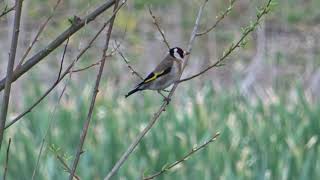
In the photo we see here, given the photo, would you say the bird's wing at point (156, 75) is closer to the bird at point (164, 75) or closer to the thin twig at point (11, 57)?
the bird at point (164, 75)

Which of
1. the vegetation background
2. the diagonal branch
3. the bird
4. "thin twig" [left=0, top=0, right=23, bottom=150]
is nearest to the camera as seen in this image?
"thin twig" [left=0, top=0, right=23, bottom=150]

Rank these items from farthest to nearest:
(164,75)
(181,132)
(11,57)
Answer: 1. (181,132)
2. (164,75)
3. (11,57)

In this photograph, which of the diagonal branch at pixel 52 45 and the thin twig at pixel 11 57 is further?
the diagonal branch at pixel 52 45

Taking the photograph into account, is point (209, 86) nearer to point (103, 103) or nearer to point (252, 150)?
point (103, 103)

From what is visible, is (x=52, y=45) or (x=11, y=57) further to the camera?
(x=52, y=45)

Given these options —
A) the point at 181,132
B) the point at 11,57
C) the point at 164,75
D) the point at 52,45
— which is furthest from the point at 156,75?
the point at 11,57

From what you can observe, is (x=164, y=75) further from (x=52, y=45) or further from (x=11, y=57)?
(x=11, y=57)

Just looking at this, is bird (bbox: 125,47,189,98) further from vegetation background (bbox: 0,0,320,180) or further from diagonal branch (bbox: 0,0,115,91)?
diagonal branch (bbox: 0,0,115,91)

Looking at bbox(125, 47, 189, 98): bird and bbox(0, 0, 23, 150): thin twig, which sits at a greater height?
bbox(125, 47, 189, 98): bird

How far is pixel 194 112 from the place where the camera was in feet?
15.6

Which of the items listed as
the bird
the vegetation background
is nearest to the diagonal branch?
the vegetation background

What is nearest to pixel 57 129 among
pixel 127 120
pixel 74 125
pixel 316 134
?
pixel 74 125

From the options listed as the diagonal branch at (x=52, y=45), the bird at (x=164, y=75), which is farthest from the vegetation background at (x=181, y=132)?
the diagonal branch at (x=52, y=45)

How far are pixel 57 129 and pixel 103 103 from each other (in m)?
0.66
